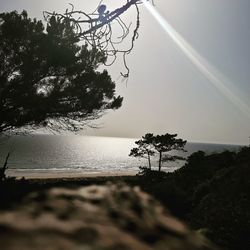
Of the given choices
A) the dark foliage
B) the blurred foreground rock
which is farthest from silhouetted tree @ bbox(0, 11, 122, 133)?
the blurred foreground rock

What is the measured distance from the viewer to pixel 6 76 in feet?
45.8

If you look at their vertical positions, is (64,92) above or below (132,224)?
above

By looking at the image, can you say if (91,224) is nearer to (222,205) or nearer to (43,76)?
(222,205)

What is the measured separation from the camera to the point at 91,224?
0.69 meters

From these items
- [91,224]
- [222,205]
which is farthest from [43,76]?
[91,224]

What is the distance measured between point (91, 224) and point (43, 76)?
1438cm

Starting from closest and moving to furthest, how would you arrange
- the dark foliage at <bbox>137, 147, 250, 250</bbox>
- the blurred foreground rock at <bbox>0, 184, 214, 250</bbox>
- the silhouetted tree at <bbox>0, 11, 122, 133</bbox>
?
the blurred foreground rock at <bbox>0, 184, 214, 250</bbox>, the dark foliage at <bbox>137, 147, 250, 250</bbox>, the silhouetted tree at <bbox>0, 11, 122, 133</bbox>

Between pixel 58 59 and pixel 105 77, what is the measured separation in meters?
3.36

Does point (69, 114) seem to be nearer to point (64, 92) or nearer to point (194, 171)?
point (64, 92)

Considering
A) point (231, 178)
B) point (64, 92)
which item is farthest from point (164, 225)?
point (64, 92)

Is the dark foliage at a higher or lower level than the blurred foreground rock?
lower

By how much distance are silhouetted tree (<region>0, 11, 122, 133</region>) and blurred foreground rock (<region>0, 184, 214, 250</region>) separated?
1180cm

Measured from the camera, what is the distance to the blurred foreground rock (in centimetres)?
56

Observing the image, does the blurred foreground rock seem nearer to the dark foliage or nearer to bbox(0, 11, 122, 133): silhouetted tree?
the dark foliage
